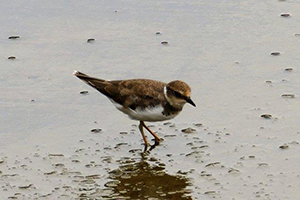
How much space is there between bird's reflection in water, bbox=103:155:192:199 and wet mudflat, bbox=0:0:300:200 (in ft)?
0.03

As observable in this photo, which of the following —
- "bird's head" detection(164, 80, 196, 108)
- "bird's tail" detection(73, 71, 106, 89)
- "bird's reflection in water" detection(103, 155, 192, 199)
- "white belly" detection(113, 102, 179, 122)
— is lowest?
"bird's reflection in water" detection(103, 155, 192, 199)

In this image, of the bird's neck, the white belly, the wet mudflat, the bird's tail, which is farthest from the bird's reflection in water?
the bird's tail

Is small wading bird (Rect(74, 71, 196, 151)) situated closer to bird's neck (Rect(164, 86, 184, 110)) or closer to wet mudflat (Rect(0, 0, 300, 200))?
bird's neck (Rect(164, 86, 184, 110))

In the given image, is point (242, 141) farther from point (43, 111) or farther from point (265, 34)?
point (265, 34)

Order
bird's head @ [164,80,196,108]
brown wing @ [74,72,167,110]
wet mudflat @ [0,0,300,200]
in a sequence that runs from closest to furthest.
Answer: wet mudflat @ [0,0,300,200], bird's head @ [164,80,196,108], brown wing @ [74,72,167,110]

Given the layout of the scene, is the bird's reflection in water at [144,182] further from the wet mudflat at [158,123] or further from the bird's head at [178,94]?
the bird's head at [178,94]

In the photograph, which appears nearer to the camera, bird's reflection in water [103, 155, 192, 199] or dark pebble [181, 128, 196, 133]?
bird's reflection in water [103, 155, 192, 199]

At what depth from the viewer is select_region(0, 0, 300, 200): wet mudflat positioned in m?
7.39

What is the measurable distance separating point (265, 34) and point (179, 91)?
129 inches

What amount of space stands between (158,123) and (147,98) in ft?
2.24

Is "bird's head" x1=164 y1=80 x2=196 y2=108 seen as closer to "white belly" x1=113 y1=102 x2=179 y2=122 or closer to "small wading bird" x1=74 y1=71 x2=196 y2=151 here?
"small wading bird" x1=74 y1=71 x2=196 y2=151

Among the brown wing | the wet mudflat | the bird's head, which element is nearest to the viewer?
the wet mudflat

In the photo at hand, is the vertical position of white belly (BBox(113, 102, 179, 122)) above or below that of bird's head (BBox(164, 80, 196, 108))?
below

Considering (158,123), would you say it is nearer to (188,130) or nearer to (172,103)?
(188,130)
